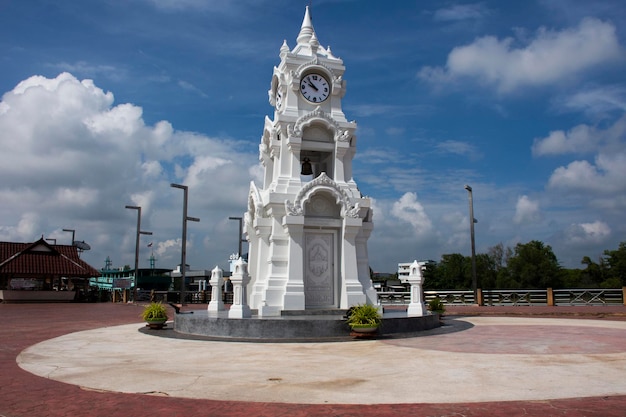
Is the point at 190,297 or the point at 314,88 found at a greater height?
the point at 314,88

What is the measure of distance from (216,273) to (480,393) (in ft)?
46.5

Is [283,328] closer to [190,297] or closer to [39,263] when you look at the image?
[190,297]

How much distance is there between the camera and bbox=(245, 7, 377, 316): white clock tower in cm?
1897

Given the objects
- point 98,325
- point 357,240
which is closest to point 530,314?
point 357,240

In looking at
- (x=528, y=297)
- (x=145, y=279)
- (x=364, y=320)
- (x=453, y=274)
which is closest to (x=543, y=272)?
(x=453, y=274)

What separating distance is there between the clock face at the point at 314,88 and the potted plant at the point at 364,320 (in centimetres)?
981

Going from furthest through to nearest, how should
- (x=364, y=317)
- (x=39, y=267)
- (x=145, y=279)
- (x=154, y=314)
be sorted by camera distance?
1. (x=145, y=279)
2. (x=39, y=267)
3. (x=154, y=314)
4. (x=364, y=317)

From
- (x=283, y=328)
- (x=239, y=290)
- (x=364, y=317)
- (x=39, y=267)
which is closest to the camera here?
(x=364, y=317)

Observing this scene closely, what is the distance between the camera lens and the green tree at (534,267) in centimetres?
6041

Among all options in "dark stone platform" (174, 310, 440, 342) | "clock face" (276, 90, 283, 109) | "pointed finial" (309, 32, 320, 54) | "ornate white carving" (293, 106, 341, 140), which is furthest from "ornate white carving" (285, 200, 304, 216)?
"pointed finial" (309, 32, 320, 54)

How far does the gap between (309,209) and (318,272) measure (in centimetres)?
243

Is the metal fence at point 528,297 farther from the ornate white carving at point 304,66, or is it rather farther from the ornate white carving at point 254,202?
the ornate white carving at point 304,66

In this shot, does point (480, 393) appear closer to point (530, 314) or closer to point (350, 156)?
point (350, 156)

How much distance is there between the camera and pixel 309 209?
1981 centimetres
